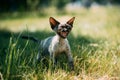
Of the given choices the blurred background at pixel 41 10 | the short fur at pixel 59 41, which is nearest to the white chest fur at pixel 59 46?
the short fur at pixel 59 41

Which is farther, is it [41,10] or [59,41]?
[41,10]

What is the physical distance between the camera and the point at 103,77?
16.4 ft

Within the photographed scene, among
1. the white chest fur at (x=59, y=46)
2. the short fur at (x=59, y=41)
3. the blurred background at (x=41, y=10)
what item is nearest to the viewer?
the short fur at (x=59, y=41)

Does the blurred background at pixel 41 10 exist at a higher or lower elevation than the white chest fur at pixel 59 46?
higher

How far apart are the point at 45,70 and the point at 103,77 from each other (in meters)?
0.83

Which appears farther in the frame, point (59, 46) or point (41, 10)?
point (41, 10)

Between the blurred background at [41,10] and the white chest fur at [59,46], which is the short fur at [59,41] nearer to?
the white chest fur at [59,46]

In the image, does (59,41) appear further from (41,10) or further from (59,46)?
(41,10)

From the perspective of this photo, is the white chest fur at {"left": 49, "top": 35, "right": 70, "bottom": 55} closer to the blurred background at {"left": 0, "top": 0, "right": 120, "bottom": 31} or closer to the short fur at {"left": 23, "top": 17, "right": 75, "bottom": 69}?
the short fur at {"left": 23, "top": 17, "right": 75, "bottom": 69}

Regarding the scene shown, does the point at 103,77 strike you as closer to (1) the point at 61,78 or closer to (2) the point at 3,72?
(1) the point at 61,78

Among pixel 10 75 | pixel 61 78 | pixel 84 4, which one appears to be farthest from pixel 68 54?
pixel 84 4

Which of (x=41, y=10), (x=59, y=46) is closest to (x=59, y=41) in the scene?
(x=59, y=46)

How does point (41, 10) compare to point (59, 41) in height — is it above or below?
above

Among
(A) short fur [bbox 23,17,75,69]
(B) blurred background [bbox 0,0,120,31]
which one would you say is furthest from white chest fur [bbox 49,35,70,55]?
(B) blurred background [bbox 0,0,120,31]
